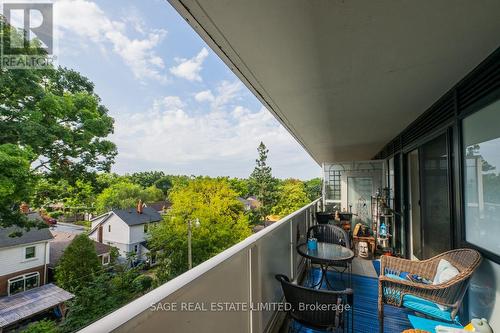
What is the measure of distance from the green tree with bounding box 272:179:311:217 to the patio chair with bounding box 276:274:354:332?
76.6ft

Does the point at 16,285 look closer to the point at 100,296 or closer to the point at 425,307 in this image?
the point at 100,296

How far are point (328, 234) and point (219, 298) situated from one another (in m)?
3.32

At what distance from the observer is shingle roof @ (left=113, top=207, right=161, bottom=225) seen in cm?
1978

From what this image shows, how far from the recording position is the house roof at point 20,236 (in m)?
8.62

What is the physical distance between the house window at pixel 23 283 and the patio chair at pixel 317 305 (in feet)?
42.8

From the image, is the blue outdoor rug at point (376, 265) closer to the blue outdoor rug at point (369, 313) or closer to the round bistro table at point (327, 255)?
the blue outdoor rug at point (369, 313)

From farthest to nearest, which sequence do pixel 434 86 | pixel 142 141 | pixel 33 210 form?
pixel 142 141, pixel 33 210, pixel 434 86

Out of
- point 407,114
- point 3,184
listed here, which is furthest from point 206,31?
point 3,184

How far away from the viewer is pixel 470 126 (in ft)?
7.02

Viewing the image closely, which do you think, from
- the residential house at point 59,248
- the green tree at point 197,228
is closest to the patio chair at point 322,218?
the green tree at point 197,228

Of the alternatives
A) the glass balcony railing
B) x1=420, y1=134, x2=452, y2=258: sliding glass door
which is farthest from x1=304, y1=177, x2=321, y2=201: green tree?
the glass balcony railing

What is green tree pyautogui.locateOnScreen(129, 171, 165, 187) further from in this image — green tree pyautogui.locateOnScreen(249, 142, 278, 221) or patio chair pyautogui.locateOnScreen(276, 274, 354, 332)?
patio chair pyautogui.locateOnScreen(276, 274, 354, 332)

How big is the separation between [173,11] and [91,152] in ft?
41.6

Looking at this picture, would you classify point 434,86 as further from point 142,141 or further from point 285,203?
point 285,203
